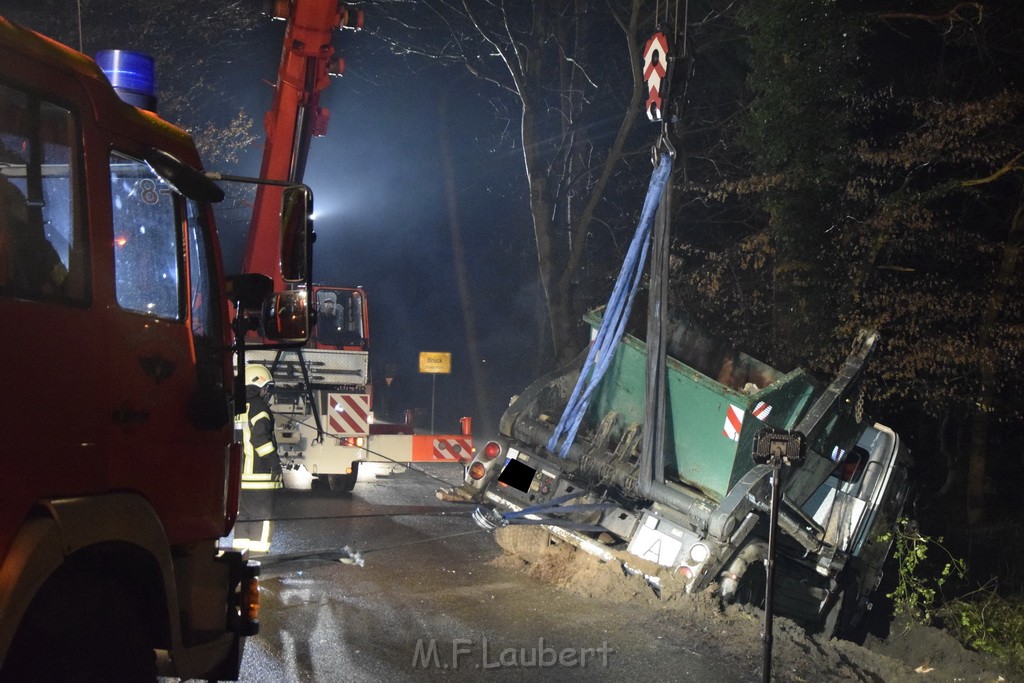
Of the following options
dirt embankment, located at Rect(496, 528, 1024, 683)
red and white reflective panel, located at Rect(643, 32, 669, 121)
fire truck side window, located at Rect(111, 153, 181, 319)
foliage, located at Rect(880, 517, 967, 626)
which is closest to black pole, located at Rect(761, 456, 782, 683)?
dirt embankment, located at Rect(496, 528, 1024, 683)

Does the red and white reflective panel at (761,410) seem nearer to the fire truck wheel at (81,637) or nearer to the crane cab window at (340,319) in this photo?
the fire truck wheel at (81,637)

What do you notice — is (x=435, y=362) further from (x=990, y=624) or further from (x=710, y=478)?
(x=710, y=478)

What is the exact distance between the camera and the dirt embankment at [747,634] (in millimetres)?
6855

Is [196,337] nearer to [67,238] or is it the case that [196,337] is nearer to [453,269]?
[67,238]

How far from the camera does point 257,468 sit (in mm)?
8422

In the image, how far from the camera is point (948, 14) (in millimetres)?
11945

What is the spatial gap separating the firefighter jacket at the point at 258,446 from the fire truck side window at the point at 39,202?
4.40 m

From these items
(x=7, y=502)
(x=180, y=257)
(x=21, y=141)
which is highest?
(x=21, y=141)

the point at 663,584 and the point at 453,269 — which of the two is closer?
the point at 663,584

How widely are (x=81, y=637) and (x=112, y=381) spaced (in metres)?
0.74

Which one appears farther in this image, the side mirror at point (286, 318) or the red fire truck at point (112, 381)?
the side mirror at point (286, 318)

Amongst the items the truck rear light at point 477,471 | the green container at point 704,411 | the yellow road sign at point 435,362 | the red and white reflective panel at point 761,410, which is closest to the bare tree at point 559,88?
the yellow road sign at point 435,362

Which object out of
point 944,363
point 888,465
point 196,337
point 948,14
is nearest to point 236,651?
point 196,337

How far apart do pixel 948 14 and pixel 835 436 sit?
629cm
